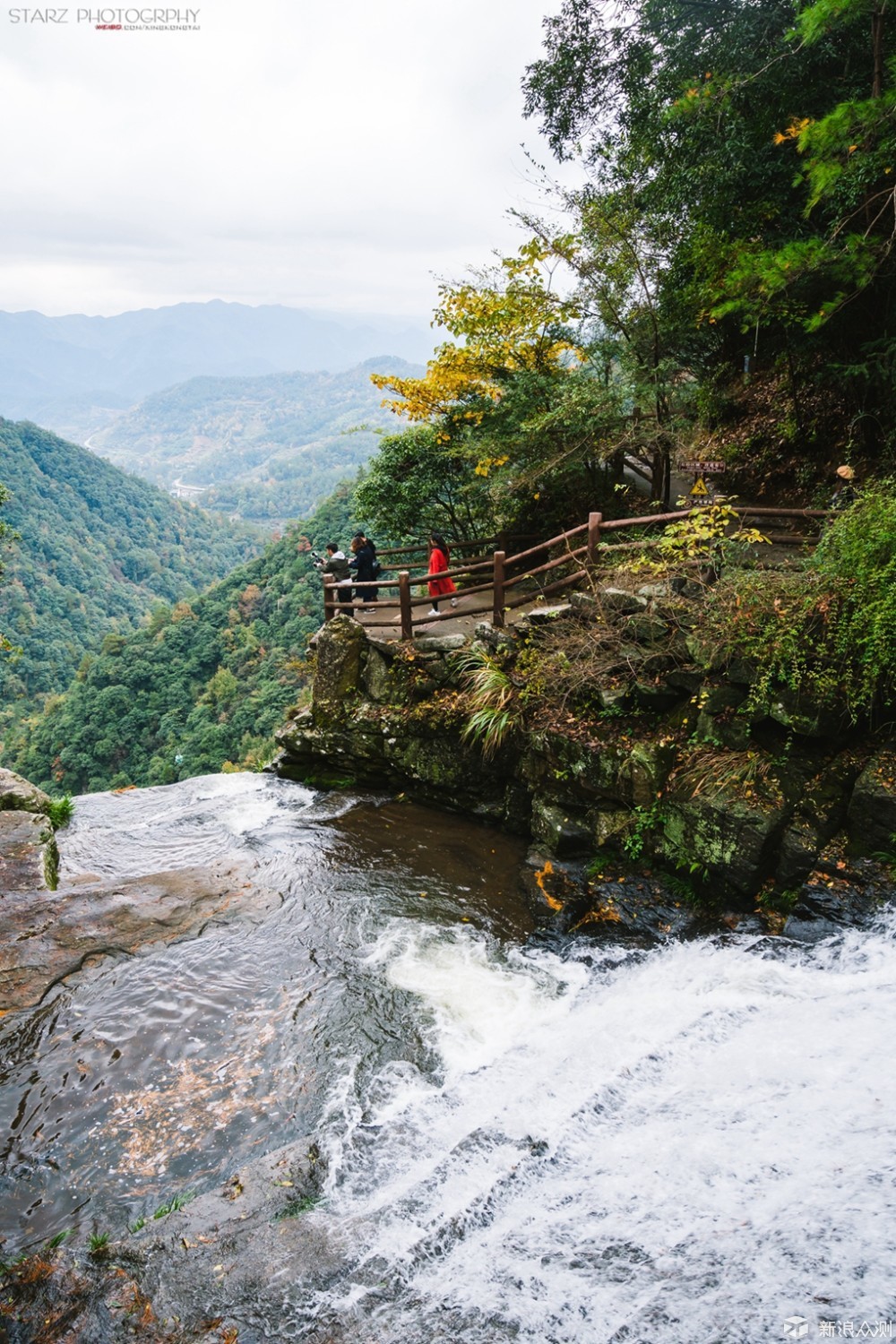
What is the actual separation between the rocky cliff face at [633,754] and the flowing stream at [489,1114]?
679 mm

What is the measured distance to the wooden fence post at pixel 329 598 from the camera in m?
10.4

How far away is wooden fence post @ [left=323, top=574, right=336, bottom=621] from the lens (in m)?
10.4

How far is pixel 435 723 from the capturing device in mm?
8047

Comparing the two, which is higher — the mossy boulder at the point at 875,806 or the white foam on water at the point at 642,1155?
the mossy boulder at the point at 875,806

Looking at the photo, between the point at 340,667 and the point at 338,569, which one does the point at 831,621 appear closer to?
the point at 340,667

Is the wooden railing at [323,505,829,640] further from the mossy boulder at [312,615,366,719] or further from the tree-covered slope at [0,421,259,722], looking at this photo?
the tree-covered slope at [0,421,259,722]

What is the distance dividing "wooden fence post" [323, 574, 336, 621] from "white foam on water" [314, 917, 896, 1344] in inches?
249

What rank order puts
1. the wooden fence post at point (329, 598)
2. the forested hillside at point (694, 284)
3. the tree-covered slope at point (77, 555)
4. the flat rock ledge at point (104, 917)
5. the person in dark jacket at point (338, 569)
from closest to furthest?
1. the flat rock ledge at point (104, 917)
2. the forested hillside at point (694, 284)
3. the wooden fence post at point (329, 598)
4. the person in dark jacket at point (338, 569)
5. the tree-covered slope at point (77, 555)

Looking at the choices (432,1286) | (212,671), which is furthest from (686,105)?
(212,671)

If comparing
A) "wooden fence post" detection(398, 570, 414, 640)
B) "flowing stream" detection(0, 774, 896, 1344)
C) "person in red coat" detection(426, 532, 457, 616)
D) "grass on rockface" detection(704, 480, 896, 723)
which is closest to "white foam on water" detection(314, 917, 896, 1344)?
"flowing stream" detection(0, 774, 896, 1344)

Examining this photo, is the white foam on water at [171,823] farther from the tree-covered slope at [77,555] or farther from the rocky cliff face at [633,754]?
the tree-covered slope at [77,555]

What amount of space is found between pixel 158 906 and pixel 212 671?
34.7 metres

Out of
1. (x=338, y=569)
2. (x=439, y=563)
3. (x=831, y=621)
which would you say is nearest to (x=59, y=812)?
(x=338, y=569)

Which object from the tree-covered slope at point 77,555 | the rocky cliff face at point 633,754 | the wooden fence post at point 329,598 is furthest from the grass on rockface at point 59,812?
the tree-covered slope at point 77,555
